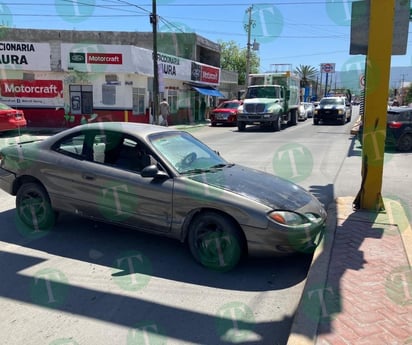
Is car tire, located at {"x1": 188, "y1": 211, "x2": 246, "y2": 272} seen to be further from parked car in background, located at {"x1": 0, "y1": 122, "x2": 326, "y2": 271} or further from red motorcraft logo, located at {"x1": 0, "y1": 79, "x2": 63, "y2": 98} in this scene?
red motorcraft logo, located at {"x1": 0, "y1": 79, "x2": 63, "y2": 98}

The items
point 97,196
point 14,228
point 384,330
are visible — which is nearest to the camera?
point 384,330

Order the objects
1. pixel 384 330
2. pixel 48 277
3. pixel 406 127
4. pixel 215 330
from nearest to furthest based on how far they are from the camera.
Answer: pixel 384 330 < pixel 215 330 < pixel 48 277 < pixel 406 127

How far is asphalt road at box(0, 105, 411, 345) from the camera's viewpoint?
125 inches

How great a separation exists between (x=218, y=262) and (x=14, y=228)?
2928mm

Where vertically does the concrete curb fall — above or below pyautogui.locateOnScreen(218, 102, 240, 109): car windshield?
below

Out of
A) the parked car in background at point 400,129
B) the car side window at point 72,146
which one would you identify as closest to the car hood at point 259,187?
the car side window at point 72,146

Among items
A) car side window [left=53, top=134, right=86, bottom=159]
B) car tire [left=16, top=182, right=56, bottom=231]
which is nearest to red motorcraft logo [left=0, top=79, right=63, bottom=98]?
car tire [left=16, top=182, right=56, bottom=231]

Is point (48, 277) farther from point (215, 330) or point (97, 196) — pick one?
point (215, 330)

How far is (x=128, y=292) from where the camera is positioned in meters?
3.82

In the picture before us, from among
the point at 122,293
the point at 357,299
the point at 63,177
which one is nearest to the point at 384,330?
the point at 357,299

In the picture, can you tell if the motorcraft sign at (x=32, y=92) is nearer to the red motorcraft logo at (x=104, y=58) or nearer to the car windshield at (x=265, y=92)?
the red motorcraft logo at (x=104, y=58)

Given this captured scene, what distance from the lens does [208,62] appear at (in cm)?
4094

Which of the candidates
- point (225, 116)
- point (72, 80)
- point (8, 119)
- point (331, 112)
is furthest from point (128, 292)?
point (331, 112)

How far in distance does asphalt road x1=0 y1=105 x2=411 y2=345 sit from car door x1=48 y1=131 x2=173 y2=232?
41 cm
